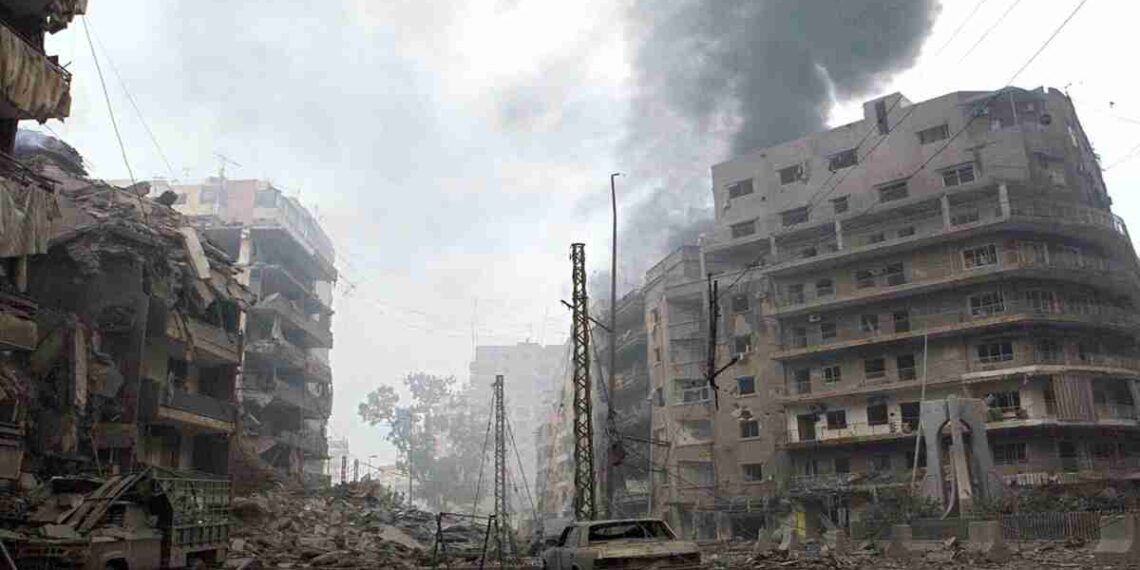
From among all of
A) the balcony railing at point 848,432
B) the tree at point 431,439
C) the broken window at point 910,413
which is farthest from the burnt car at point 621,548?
the tree at point 431,439

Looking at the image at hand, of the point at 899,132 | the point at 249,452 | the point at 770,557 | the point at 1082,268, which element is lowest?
the point at 770,557

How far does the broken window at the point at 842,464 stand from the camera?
52688 mm

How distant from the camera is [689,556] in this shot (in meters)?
11.7

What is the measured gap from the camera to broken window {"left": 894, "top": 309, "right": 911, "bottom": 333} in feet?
173

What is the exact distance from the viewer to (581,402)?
1059 inches

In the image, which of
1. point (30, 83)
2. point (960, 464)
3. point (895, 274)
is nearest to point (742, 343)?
point (895, 274)

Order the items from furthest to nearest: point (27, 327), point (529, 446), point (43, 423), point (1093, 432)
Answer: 1. point (529, 446)
2. point (1093, 432)
3. point (43, 423)
4. point (27, 327)

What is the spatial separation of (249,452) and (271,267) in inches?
794

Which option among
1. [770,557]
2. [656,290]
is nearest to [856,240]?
[656,290]

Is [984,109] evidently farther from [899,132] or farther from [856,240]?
[856,240]

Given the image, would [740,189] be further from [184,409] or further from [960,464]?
[184,409]

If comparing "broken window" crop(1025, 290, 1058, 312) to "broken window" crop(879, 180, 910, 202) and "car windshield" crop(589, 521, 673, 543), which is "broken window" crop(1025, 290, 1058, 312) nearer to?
"broken window" crop(879, 180, 910, 202)

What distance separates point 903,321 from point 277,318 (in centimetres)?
4075

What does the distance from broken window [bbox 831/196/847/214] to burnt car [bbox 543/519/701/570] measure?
158 ft
